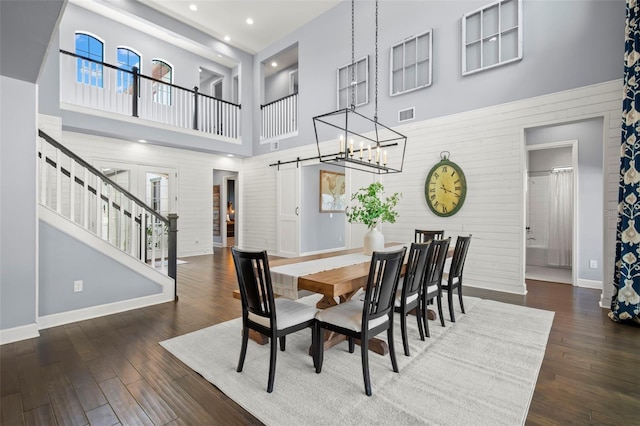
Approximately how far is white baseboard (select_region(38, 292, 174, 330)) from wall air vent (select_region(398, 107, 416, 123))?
4595 millimetres

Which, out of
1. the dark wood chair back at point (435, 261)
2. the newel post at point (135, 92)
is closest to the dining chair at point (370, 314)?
the dark wood chair back at point (435, 261)

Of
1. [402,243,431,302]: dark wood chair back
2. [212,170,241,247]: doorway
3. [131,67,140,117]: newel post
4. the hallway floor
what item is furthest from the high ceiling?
the hallway floor

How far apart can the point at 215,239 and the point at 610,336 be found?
9837mm

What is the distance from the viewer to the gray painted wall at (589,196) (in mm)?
4602

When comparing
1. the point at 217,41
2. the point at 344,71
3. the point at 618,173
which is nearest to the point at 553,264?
the point at 618,173

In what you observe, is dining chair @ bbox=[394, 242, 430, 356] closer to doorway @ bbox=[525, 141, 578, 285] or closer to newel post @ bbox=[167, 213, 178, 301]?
newel post @ bbox=[167, 213, 178, 301]

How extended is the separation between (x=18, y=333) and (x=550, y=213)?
335 inches

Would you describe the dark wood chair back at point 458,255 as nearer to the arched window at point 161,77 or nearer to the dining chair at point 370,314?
the dining chair at point 370,314

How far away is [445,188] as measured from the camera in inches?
192

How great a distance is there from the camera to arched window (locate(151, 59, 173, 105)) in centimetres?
716

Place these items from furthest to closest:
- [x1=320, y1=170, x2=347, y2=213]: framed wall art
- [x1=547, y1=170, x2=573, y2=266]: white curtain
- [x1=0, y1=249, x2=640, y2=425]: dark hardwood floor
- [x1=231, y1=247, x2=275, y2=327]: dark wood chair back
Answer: [x1=320, y1=170, x2=347, y2=213]: framed wall art
[x1=547, y1=170, x2=573, y2=266]: white curtain
[x1=231, y1=247, x2=275, y2=327]: dark wood chair back
[x1=0, y1=249, x2=640, y2=425]: dark hardwood floor

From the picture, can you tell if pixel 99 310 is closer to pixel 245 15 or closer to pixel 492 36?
pixel 492 36

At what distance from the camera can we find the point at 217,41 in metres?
7.68

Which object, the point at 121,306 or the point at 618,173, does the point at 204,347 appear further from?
the point at 618,173
